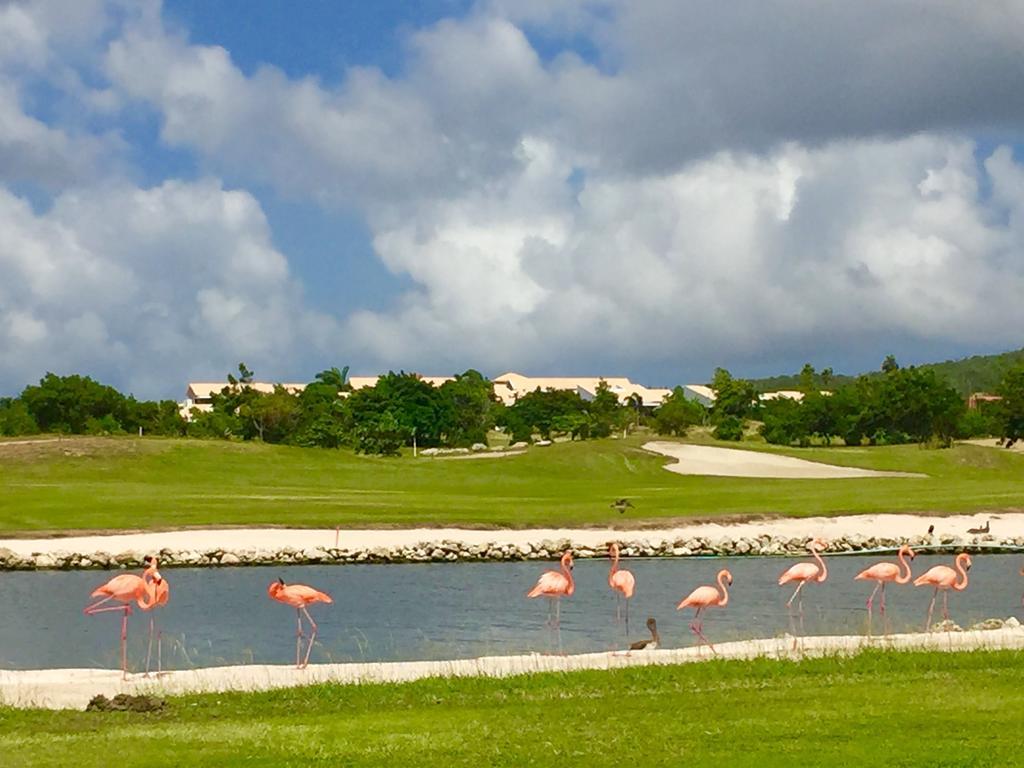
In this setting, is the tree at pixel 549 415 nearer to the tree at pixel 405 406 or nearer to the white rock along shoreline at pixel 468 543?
the tree at pixel 405 406

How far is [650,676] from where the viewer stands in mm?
17391

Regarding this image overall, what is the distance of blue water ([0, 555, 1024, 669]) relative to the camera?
25078mm

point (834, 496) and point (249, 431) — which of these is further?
point (249, 431)

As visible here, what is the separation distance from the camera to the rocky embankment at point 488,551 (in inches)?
1545

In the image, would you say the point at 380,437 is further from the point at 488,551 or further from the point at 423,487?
the point at 488,551

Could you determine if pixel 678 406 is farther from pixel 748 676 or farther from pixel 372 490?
pixel 748 676

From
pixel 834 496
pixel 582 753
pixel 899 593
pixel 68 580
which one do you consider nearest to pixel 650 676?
pixel 582 753

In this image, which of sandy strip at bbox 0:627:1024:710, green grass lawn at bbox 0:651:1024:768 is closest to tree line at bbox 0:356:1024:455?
sandy strip at bbox 0:627:1024:710

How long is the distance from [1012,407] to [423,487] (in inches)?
2084

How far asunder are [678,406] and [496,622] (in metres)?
106

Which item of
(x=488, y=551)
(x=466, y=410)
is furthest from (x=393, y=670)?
(x=466, y=410)

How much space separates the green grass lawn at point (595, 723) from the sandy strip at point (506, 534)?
→ 25.3 m

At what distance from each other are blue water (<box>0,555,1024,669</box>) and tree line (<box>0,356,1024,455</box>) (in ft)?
202

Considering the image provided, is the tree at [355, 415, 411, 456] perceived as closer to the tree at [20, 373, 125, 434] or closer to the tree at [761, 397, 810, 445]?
the tree at [20, 373, 125, 434]
